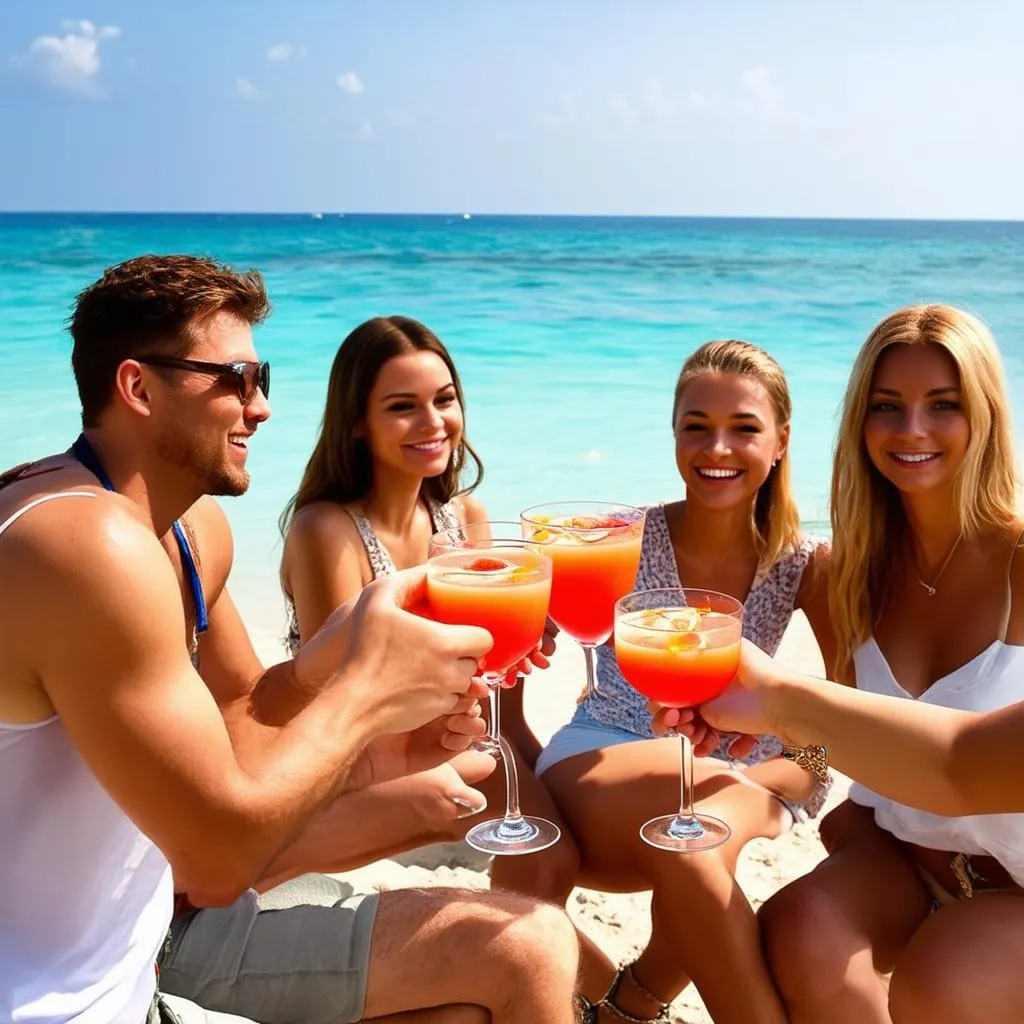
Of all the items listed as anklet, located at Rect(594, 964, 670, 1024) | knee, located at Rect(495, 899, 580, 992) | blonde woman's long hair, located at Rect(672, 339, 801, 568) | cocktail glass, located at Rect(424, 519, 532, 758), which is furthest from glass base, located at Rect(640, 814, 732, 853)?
blonde woman's long hair, located at Rect(672, 339, 801, 568)

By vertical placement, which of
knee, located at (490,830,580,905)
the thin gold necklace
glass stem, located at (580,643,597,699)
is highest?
the thin gold necklace

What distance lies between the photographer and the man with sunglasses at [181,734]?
184 centimetres

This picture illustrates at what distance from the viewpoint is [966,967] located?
2576mm

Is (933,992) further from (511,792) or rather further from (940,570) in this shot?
(940,570)

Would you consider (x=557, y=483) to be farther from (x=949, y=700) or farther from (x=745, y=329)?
(x=745, y=329)

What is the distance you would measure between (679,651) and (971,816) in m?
1.00

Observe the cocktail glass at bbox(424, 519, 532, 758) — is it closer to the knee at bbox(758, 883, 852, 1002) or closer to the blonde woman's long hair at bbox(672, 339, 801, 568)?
the knee at bbox(758, 883, 852, 1002)

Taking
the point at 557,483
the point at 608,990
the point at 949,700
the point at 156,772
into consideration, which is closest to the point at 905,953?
the point at 949,700

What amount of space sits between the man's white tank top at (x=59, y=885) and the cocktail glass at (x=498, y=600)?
0.72 m

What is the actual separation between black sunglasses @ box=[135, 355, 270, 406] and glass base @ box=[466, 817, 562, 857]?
106 cm

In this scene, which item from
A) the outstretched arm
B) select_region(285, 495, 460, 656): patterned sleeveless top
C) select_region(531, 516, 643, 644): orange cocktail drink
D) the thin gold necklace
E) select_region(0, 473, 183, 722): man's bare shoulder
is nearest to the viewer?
select_region(0, 473, 183, 722): man's bare shoulder

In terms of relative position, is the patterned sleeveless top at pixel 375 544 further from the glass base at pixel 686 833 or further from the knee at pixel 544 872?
the glass base at pixel 686 833

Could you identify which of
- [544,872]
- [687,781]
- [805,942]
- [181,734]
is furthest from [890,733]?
[181,734]

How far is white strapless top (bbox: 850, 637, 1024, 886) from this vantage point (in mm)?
2812
